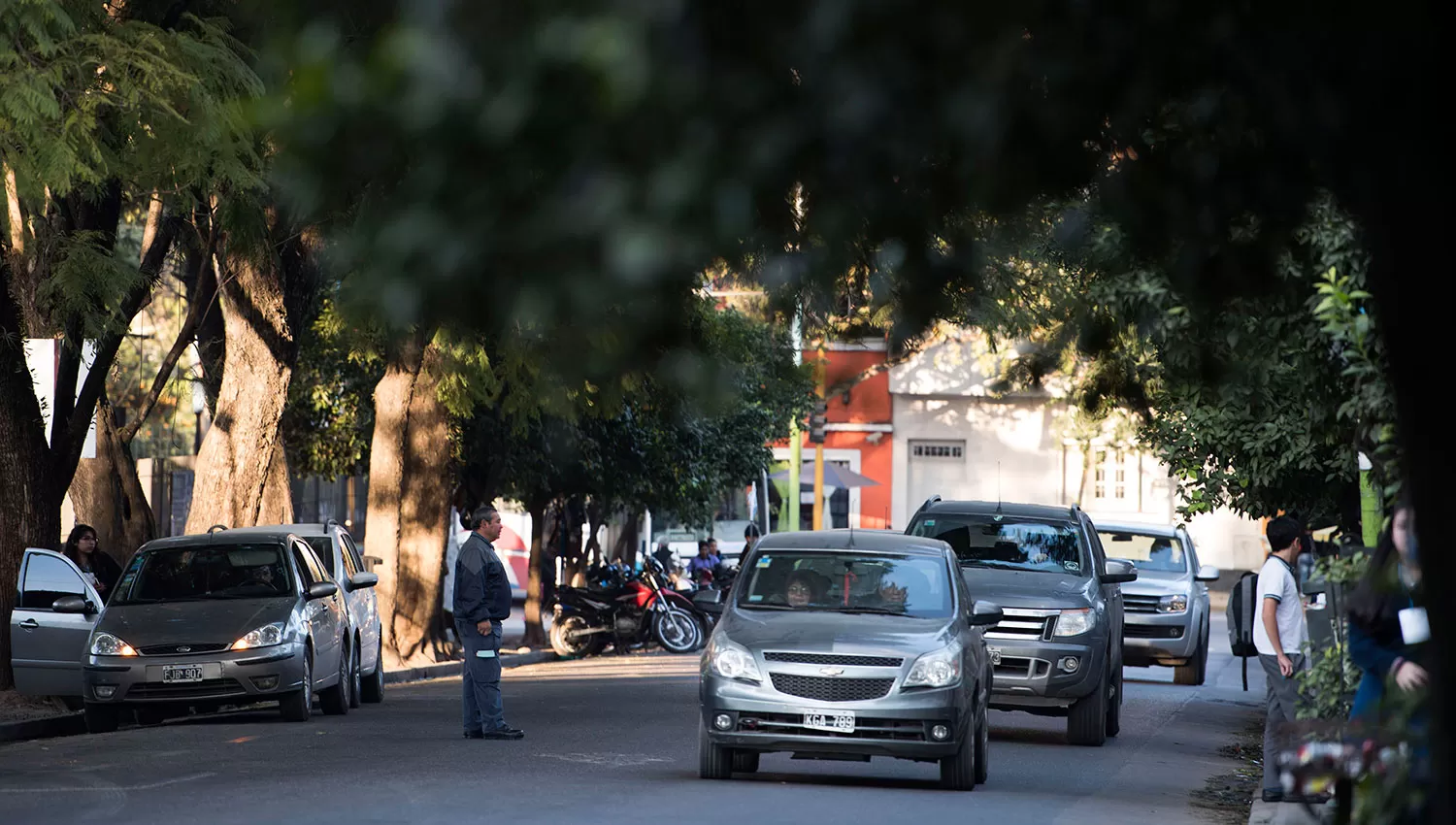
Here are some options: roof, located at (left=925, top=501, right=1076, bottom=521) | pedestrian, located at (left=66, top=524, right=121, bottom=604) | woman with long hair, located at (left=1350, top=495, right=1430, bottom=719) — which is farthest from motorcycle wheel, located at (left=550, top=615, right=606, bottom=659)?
→ woman with long hair, located at (left=1350, top=495, right=1430, bottom=719)

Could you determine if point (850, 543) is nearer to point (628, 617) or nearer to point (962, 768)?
point (962, 768)

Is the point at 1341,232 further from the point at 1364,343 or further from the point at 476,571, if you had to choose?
the point at 476,571

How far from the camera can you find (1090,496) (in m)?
52.1

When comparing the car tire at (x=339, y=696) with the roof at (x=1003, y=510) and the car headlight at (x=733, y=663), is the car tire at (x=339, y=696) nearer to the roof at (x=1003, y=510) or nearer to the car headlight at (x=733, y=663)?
the roof at (x=1003, y=510)

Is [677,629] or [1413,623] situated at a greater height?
[1413,623]

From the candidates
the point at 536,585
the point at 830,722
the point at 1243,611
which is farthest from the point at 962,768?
the point at 536,585

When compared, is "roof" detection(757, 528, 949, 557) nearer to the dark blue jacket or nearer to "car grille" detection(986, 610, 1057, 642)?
"car grille" detection(986, 610, 1057, 642)

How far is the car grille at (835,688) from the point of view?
12578mm

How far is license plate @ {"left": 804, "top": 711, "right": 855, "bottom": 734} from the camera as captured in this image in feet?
41.1

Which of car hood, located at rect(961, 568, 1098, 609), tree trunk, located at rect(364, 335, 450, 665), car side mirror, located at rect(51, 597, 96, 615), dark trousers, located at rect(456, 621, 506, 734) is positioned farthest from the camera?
tree trunk, located at rect(364, 335, 450, 665)

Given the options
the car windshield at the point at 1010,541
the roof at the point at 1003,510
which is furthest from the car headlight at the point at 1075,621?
the roof at the point at 1003,510

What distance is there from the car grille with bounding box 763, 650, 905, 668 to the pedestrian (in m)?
9.95

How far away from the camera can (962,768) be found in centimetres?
1300

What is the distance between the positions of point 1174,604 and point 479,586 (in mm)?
12262
